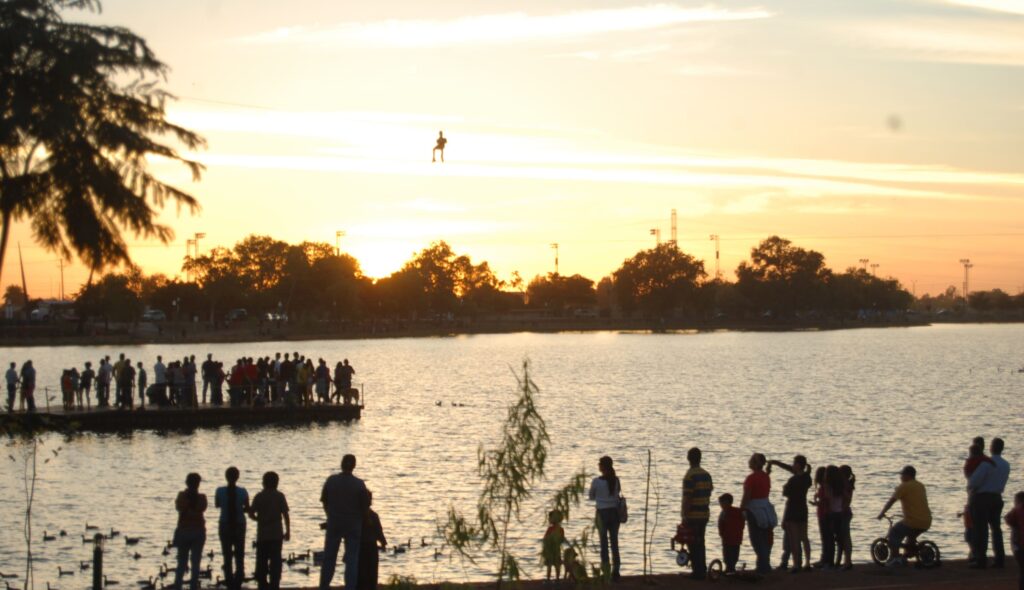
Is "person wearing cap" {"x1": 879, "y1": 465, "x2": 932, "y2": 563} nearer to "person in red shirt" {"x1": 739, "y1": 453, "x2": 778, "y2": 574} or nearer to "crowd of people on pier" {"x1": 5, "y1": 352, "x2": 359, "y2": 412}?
"person in red shirt" {"x1": 739, "y1": 453, "x2": 778, "y2": 574}

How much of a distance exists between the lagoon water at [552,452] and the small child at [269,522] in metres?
3.79

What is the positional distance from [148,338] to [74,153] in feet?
481

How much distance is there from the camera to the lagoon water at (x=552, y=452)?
88.4 ft

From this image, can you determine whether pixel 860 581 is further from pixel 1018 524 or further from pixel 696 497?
pixel 696 497

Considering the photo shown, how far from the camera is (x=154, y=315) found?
183 meters

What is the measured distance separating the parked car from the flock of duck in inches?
6159

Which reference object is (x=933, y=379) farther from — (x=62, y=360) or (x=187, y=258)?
(x=187, y=258)

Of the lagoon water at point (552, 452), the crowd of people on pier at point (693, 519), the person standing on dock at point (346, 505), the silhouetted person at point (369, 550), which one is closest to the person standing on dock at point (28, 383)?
the lagoon water at point (552, 452)

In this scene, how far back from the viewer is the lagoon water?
2694 cm

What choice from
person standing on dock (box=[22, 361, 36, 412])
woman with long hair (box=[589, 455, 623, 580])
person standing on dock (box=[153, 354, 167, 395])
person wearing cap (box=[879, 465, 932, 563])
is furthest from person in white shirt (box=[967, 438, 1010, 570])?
person standing on dock (box=[153, 354, 167, 395])

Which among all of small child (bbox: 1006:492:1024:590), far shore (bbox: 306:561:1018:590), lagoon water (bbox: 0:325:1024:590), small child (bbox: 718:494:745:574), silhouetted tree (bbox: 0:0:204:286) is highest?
silhouetted tree (bbox: 0:0:204:286)

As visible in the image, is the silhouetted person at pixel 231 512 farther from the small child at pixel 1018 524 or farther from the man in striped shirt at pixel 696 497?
the small child at pixel 1018 524

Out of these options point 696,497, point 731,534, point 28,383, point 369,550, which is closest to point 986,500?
point 731,534

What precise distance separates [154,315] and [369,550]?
580 ft
